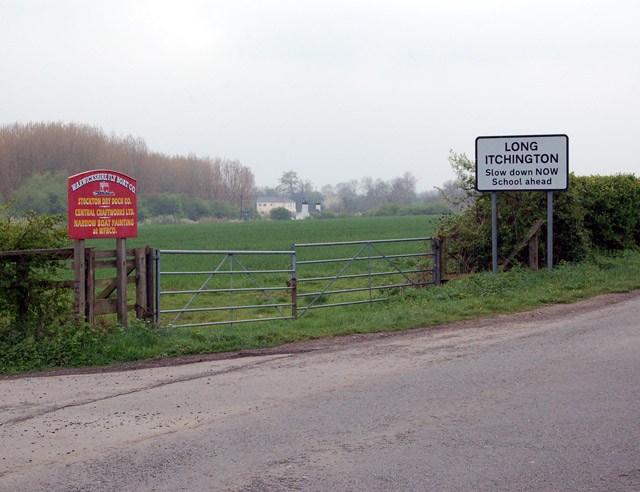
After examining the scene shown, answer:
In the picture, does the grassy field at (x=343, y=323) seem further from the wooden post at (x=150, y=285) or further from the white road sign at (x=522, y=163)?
the white road sign at (x=522, y=163)

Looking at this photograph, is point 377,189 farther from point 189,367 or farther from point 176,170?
point 189,367

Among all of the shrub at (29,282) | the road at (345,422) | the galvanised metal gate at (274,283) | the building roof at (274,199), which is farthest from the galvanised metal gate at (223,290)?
the building roof at (274,199)

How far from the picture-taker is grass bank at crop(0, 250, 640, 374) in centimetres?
915

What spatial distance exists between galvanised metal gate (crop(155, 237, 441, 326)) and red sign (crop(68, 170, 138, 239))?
93 cm

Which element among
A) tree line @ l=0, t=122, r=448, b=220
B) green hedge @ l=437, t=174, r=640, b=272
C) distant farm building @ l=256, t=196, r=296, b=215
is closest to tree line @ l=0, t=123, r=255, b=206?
tree line @ l=0, t=122, r=448, b=220

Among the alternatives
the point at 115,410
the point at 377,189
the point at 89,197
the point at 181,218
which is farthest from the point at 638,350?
the point at 377,189

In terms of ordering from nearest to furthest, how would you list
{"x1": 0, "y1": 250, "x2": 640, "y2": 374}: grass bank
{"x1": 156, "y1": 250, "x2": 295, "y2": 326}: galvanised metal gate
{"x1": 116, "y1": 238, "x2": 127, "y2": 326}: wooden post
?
{"x1": 0, "y1": 250, "x2": 640, "y2": 374}: grass bank < {"x1": 116, "y1": 238, "x2": 127, "y2": 326}: wooden post < {"x1": 156, "y1": 250, "x2": 295, "y2": 326}: galvanised metal gate

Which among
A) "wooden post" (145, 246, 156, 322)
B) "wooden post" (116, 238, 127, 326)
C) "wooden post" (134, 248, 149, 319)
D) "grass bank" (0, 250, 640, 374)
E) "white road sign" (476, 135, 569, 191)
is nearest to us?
"grass bank" (0, 250, 640, 374)

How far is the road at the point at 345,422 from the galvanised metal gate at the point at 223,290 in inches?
119

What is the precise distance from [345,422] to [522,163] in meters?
11.7

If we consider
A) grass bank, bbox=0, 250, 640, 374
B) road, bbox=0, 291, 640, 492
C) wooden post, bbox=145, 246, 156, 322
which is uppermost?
wooden post, bbox=145, 246, 156, 322

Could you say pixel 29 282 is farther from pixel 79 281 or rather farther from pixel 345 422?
pixel 345 422

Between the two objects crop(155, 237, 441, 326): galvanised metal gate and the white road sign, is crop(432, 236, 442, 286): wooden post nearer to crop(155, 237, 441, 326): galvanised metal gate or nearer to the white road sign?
crop(155, 237, 441, 326): galvanised metal gate

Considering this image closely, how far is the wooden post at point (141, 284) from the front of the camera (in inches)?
418
